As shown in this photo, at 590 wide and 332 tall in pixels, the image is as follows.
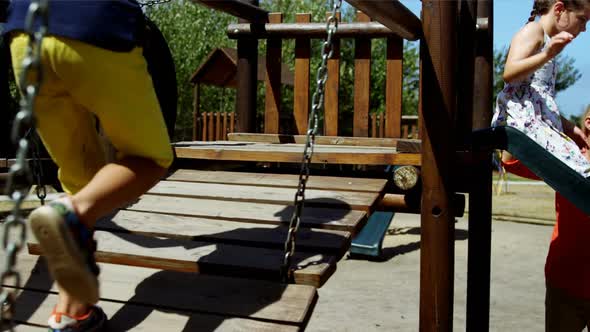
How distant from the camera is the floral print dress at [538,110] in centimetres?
276

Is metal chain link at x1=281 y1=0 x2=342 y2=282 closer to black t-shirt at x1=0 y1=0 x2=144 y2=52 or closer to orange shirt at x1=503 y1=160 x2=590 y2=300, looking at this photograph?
black t-shirt at x1=0 y1=0 x2=144 y2=52

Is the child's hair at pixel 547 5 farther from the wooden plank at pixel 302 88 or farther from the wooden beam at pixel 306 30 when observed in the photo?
the wooden plank at pixel 302 88

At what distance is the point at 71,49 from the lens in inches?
61.0

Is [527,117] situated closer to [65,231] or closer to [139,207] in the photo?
[139,207]

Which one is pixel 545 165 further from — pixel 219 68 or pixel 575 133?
pixel 219 68

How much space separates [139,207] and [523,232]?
7.63 meters

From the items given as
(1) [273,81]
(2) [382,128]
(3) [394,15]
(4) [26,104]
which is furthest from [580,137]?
(2) [382,128]

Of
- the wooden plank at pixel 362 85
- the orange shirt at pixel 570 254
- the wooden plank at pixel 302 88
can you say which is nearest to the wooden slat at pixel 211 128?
the wooden plank at pixel 302 88

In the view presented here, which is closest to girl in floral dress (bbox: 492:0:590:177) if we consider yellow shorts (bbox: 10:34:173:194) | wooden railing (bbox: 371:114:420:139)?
yellow shorts (bbox: 10:34:173:194)

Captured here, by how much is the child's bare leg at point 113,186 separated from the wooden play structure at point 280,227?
0.52 meters

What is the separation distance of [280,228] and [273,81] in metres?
2.20

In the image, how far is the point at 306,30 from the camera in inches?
170

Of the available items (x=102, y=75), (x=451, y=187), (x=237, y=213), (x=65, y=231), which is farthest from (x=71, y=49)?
(x=451, y=187)

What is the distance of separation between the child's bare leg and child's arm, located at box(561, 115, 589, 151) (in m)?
2.17
